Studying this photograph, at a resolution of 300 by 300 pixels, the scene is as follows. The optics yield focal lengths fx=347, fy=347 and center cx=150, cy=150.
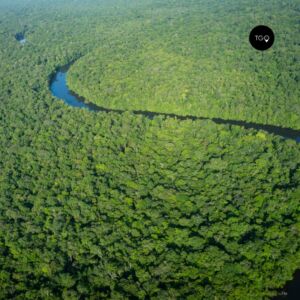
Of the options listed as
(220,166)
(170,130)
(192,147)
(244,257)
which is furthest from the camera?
(170,130)

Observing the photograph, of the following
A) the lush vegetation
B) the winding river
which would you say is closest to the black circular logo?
the winding river

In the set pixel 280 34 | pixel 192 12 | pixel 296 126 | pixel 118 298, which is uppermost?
pixel 192 12

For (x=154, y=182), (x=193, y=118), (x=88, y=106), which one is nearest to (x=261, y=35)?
(x=154, y=182)

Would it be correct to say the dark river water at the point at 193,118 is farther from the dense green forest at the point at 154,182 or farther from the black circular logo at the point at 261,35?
the black circular logo at the point at 261,35

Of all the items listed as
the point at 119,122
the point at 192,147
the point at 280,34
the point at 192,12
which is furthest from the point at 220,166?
the point at 192,12

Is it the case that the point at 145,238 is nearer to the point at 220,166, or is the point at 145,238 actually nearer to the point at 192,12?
the point at 220,166

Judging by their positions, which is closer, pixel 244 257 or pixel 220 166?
pixel 244 257

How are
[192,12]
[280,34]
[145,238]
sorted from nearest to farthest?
[145,238], [280,34], [192,12]

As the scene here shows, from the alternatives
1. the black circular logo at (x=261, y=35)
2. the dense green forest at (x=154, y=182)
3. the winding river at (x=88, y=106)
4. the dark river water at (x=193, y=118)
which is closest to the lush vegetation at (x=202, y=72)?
the dense green forest at (x=154, y=182)
